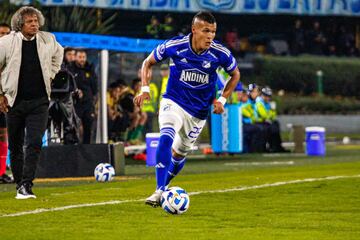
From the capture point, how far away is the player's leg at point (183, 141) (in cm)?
1388

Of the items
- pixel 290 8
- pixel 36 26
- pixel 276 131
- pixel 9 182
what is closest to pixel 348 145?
pixel 276 131

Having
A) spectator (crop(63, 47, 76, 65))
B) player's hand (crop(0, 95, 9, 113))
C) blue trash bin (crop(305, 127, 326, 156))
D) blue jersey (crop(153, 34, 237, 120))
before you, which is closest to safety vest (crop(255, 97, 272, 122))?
blue trash bin (crop(305, 127, 326, 156))

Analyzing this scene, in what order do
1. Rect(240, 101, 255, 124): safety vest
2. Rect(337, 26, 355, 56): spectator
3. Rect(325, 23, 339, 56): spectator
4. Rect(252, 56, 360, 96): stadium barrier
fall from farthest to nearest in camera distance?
Rect(337, 26, 355, 56): spectator
Rect(325, 23, 339, 56): spectator
Rect(252, 56, 360, 96): stadium barrier
Rect(240, 101, 255, 124): safety vest

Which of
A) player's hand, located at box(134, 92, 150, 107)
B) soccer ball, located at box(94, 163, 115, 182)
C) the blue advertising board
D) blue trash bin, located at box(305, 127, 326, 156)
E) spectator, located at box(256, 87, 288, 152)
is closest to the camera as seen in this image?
player's hand, located at box(134, 92, 150, 107)

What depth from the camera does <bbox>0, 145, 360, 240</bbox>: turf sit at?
11.2m

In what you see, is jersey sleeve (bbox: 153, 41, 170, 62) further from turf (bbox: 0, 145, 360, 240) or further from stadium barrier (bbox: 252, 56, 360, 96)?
stadium barrier (bbox: 252, 56, 360, 96)

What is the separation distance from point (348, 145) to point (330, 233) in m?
24.3

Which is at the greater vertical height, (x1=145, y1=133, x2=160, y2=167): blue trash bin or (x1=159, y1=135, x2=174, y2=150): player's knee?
(x1=159, y1=135, x2=174, y2=150): player's knee

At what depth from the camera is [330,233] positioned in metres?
11.2

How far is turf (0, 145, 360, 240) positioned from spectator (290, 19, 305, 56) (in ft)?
96.3

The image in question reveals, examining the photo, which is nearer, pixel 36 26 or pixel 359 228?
pixel 359 228

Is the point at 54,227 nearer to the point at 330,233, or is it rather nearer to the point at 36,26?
the point at 330,233

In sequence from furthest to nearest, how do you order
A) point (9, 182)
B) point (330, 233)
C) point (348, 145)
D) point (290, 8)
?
point (290, 8) → point (348, 145) → point (9, 182) → point (330, 233)

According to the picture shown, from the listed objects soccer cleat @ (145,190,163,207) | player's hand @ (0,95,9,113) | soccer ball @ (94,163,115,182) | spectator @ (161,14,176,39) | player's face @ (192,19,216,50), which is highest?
spectator @ (161,14,176,39)
